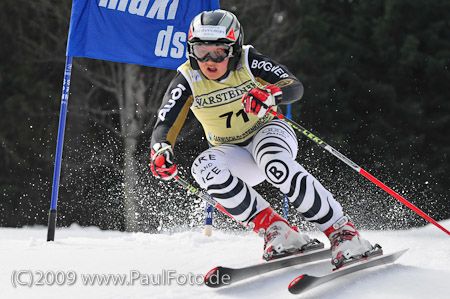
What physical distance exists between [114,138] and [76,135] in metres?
0.92

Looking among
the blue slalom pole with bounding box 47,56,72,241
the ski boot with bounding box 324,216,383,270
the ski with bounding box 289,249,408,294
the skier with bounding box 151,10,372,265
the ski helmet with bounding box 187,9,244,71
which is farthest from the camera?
the blue slalom pole with bounding box 47,56,72,241

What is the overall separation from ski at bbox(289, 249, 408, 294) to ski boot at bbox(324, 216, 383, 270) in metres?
0.03

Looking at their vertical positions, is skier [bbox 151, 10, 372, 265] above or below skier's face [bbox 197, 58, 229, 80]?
below

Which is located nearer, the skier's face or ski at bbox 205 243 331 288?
ski at bbox 205 243 331 288

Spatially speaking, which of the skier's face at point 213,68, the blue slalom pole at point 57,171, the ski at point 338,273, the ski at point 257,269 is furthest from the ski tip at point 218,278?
the blue slalom pole at point 57,171

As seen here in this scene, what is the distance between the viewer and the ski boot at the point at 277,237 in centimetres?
294

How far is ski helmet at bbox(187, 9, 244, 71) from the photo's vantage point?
122 inches

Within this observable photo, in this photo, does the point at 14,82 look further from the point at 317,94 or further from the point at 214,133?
the point at 214,133

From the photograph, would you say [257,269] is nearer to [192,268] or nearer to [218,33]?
[192,268]

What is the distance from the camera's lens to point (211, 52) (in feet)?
10.4

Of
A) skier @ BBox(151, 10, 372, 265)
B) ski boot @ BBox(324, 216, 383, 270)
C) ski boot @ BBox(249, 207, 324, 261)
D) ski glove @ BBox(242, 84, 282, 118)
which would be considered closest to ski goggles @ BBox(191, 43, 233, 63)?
skier @ BBox(151, 10, 372, 265)

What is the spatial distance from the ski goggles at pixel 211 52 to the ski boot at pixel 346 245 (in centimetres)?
116

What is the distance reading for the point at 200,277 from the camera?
2.85 m

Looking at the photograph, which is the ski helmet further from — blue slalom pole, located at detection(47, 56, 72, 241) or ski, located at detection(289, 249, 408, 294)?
blue slalom pole, located at detection(47, 56, 72, 241)
